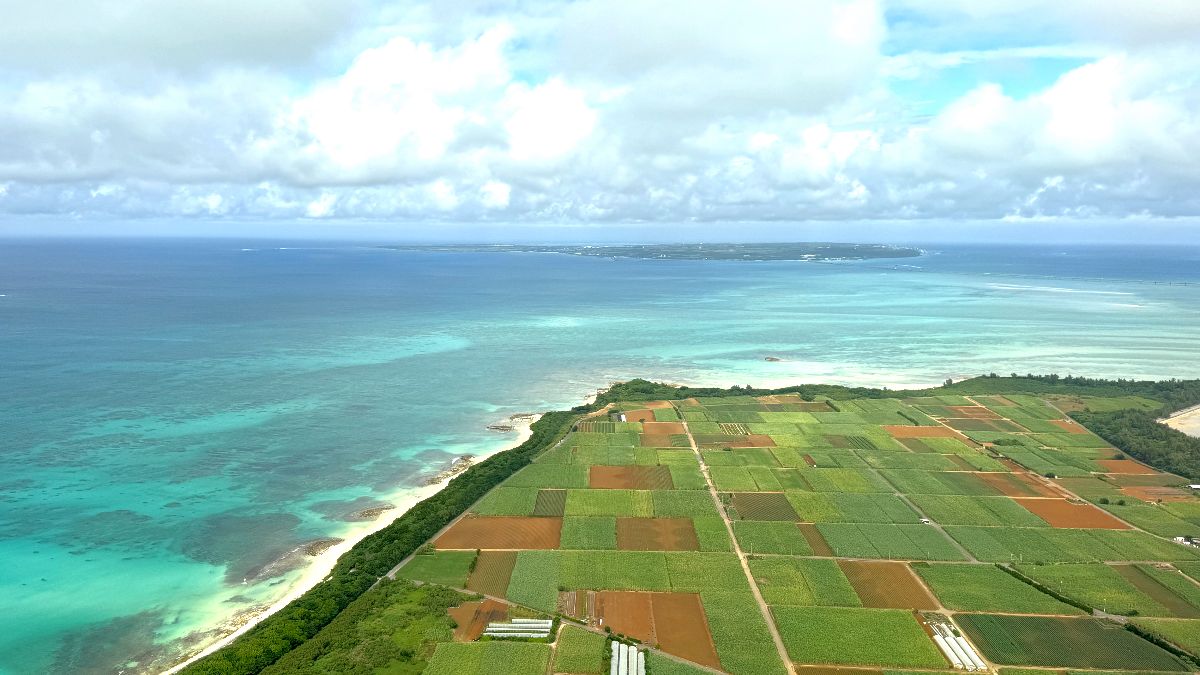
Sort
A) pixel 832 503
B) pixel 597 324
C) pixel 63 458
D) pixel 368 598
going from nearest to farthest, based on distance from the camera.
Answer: pixel 368 598
pixel 832 503
pixel 63 458
pixel 597 324

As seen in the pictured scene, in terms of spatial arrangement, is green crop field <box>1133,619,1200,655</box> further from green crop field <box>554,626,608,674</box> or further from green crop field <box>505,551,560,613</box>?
green crop field <box>505,551,560,613</box>

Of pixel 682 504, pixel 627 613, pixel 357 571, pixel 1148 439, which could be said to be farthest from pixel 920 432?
pixel 357 571

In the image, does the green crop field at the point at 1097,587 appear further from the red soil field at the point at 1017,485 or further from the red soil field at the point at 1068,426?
the red soil field at the point at 1068,426

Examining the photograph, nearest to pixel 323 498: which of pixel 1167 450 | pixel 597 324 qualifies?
pixel 1167 450

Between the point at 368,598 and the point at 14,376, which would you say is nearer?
the point at 368,598

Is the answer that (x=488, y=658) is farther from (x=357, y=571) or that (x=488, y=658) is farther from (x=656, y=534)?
(x=656, y=534)

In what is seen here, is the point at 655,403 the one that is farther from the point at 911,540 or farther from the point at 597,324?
the point at 597,324
